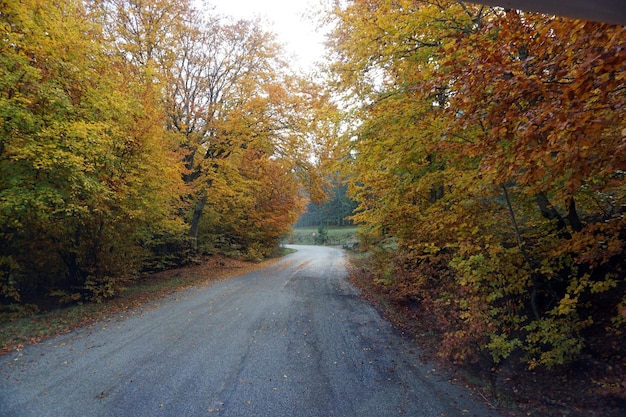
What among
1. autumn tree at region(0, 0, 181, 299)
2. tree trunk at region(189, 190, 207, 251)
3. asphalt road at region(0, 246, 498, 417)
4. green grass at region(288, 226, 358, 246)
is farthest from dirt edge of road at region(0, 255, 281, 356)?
green grass at region(288, 226, 358, 246)

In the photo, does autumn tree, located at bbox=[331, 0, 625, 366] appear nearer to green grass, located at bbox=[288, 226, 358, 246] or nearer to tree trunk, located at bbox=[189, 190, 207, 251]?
tree trunk, located at bbox=[189, 190, 207, 251]

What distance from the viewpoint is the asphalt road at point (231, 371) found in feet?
12.6

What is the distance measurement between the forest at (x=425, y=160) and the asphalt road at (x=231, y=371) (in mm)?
1091

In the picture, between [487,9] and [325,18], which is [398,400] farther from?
[325,18]

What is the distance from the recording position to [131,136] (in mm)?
9195

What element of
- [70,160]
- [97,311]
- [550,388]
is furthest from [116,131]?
[550,388]

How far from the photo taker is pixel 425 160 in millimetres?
8250

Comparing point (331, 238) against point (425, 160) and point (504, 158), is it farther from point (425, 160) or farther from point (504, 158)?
point (504, 158)

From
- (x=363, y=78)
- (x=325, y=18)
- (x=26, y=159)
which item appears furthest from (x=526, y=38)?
(x=26, y=159)

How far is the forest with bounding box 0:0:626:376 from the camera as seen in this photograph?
364 cm

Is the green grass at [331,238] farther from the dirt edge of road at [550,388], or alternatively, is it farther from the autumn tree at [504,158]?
the dirt edge of road at [550,388]

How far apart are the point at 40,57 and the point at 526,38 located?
9044 millimetres

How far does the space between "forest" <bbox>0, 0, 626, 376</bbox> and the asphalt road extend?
109 centimetres

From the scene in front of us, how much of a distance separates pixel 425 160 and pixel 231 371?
6293 mm
